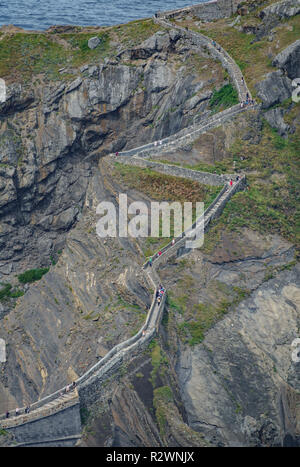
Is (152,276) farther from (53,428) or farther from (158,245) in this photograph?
(53,428)

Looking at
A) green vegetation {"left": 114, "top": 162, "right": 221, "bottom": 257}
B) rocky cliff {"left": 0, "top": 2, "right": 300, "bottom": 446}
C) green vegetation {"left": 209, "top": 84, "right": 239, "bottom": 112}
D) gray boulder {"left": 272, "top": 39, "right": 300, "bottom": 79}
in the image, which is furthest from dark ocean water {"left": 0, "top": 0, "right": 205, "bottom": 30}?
green vegetation {"left": 114, "top": 162, "right": 221, "bottom": 257}

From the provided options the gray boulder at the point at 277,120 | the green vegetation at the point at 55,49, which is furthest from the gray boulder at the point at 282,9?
the gray boulder at the point at 277,120

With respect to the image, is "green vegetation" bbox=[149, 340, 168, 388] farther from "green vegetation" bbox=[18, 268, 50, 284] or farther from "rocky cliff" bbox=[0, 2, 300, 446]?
"green vegetation" bbox=[18, 268, 50, 284]

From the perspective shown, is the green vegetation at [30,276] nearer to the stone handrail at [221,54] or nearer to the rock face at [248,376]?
the rock face at [248,376]

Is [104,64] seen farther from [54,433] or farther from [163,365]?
[54,433]

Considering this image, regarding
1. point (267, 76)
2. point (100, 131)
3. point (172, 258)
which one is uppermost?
point (267, 76)
